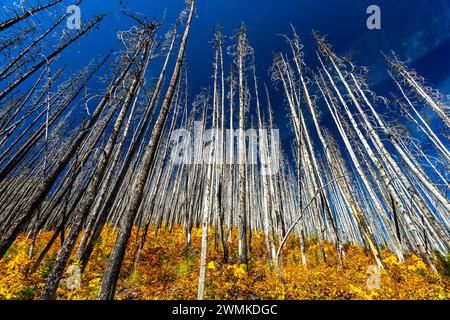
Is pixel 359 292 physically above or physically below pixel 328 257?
below

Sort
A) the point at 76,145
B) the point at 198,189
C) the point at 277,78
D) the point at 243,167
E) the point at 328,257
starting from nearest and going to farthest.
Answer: the point at 76,145
the point at 243,167
the point at 328,257
the point at 277,78
the point at 198,189

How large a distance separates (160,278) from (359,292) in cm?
731

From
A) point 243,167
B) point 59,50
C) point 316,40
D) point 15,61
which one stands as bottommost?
point 243,167

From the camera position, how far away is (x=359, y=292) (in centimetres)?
639

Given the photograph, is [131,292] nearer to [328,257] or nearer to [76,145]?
[76,145]

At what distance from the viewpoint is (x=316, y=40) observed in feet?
41.6

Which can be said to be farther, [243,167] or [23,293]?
[243,167]

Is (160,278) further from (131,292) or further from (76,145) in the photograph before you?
(76,145)

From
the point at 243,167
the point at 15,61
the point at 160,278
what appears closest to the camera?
the point at 15,61

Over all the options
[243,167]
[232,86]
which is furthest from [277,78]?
[243,167]

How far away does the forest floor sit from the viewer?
6514 millimetres

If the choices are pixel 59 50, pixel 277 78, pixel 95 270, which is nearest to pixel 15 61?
pixel 59 50

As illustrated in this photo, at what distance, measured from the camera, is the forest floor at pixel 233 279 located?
6.51m

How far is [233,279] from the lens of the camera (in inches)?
316
